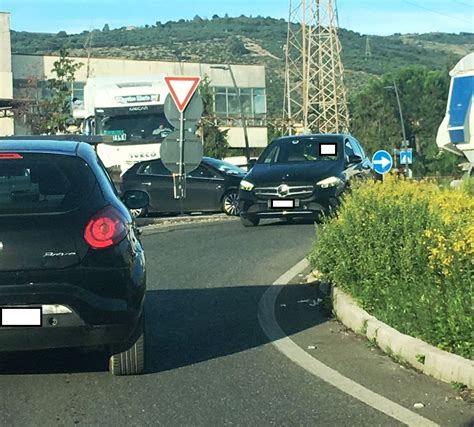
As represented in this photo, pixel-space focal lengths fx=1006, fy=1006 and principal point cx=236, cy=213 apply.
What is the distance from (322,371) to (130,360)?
1.39 m

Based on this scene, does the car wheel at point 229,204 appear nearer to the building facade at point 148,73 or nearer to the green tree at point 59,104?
the green tree at point 59,104

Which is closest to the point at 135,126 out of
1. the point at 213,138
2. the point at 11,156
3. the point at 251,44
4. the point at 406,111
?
the point at 11,156

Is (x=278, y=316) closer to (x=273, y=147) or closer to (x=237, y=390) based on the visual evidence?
(x=237, y=390)

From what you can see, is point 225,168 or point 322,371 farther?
point 225,168

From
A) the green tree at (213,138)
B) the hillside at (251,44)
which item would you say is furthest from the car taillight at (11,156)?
the hillside at (251,44)

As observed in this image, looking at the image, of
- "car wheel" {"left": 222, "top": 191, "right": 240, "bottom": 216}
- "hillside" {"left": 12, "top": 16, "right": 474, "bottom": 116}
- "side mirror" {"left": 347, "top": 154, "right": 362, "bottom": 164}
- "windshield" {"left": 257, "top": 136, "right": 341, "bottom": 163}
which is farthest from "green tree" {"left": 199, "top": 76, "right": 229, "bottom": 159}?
"hillside" {"left": 12, "top": 16, "right": 474, "bottom": 116}

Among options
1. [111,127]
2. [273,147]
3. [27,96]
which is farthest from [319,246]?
[27,96]

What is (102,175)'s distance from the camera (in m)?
7.25

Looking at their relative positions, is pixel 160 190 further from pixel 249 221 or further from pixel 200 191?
pixel 249 221

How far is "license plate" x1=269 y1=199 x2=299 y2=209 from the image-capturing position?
18.2 m

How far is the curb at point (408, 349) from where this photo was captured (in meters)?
6.68

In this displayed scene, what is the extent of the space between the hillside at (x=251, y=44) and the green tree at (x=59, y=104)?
62.0m

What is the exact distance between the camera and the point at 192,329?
905 cm

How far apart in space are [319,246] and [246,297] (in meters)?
0.96
